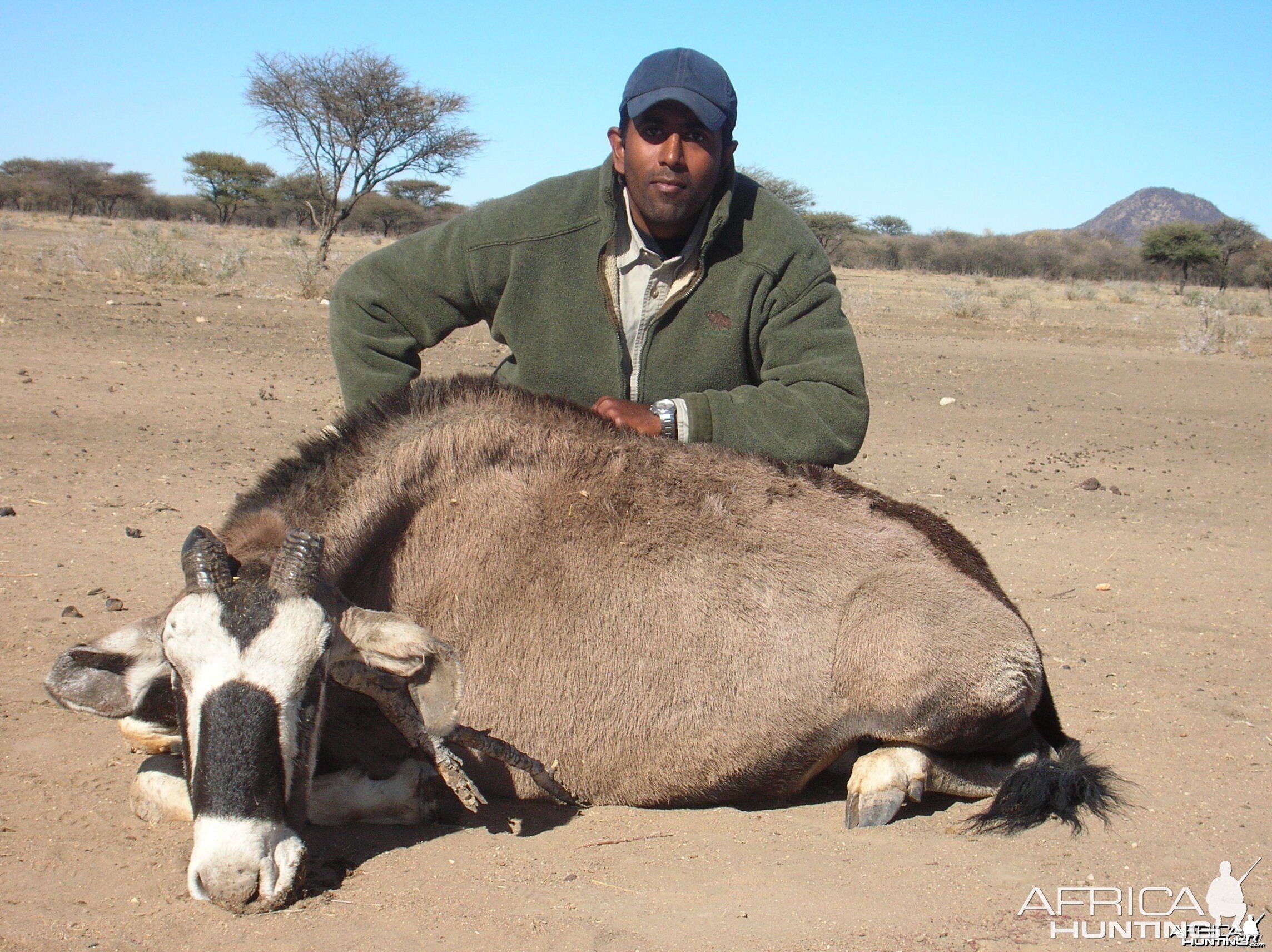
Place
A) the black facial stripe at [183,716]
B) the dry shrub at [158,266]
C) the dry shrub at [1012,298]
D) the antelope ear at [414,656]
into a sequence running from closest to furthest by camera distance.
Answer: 1. the black facial stripe at [183,716]
2. the antelope ear at [414,656]
3. the dry shrub at [158,266]
4. the dry shrub at [1012,298]

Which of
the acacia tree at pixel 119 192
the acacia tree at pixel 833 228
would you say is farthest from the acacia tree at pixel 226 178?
the acacia tree at pixel 833 228

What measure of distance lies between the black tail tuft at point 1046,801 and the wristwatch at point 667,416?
1.71m

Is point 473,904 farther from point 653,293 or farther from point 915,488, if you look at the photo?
point 915,488

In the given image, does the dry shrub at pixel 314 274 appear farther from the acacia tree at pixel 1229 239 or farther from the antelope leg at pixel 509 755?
the acacia tree at pixel 1229 239

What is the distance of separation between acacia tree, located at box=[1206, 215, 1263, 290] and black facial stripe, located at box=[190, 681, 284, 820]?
55007 mm

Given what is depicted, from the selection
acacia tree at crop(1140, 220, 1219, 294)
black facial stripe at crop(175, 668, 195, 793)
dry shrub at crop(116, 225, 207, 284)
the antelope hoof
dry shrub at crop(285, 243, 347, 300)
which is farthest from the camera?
acacia tree at crop(1140, 220, 1219, 294)

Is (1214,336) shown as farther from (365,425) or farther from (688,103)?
(365,425)

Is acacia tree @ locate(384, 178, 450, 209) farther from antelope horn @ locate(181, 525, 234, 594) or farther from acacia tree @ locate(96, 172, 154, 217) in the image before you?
antelope horn @ locate(181, 525, 234, 594)

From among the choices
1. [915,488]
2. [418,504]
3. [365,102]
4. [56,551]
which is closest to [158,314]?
[56,551]

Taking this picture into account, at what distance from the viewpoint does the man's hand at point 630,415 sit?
4.14m

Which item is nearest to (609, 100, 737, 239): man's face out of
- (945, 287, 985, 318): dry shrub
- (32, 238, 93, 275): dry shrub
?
(32, 238, 93, 275): dry shrub

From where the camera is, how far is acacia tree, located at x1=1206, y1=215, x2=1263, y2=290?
5044cm

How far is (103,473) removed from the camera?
290 inches

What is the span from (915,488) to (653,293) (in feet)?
16.1
